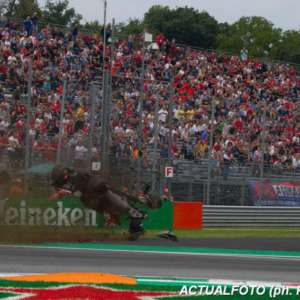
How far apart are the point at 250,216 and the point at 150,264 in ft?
39.7

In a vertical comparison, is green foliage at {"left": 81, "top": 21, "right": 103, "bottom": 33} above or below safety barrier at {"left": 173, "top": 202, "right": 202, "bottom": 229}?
above

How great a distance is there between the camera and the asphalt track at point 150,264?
40.6 feet

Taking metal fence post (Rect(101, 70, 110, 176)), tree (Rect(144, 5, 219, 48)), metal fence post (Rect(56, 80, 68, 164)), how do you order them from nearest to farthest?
metal fence post (Rect(56, 80, 68, 164)) → metal fence post (Rect(101, 70, 110, 176)) → tree (Rect(144, 5, 219, 48))

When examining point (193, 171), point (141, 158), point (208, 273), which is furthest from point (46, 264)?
point (193, 171)

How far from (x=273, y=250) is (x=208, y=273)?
6364mm

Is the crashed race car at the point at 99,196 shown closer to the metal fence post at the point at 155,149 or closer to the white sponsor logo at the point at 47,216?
the white sponsor logo at the point at 47,216

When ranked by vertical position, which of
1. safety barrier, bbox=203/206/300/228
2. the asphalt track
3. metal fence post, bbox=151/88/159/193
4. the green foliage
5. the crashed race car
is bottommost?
safety barrier, bbox=203/206/300/228

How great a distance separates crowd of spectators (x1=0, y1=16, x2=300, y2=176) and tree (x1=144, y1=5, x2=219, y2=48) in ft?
139

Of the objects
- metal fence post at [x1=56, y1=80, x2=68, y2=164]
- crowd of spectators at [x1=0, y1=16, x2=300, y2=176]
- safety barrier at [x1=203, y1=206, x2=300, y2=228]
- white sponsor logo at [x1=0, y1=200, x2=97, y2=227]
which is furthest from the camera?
safety barrier at [x1=203, y1=206, x2=300, y2=228]

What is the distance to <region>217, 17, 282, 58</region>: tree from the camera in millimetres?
83688

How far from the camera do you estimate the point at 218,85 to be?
105 ft
